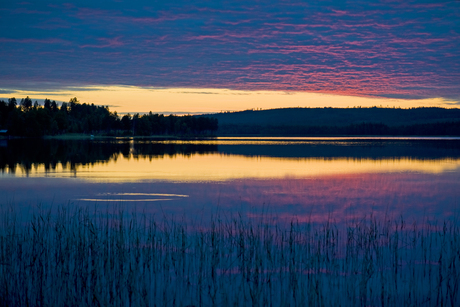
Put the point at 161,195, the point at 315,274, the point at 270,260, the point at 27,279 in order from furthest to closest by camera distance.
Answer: the point at 161,195 < the point at 270,260 < the point at 315,274 < the point at 27,279

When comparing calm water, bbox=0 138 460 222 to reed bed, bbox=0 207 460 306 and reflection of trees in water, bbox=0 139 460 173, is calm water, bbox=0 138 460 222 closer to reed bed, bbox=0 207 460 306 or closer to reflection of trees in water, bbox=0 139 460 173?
reed bed, bbox=0 207 460 306

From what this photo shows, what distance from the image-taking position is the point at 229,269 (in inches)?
441

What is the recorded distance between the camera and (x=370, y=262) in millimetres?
11461

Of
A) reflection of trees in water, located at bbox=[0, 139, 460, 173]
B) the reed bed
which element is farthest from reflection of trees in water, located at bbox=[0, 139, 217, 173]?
the reed bed

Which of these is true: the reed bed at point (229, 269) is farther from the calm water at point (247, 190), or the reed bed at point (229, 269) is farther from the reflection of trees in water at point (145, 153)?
the reflection of trees in water at point (145, 153)

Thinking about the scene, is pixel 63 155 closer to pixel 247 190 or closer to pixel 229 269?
pixel 247 190

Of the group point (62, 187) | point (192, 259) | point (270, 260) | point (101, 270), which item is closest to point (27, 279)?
point (101, 270)

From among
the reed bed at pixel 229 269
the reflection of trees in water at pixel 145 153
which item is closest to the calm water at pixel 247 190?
the reed bed at pixel 229 269

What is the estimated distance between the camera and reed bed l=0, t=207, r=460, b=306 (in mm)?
9516

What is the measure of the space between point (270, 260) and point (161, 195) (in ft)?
38.3

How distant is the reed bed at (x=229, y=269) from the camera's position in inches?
375

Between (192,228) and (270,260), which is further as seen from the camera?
(192,228)

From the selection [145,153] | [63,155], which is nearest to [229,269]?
[63,155]

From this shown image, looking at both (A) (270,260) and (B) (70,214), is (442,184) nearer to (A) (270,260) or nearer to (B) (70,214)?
(A) (270,260)
